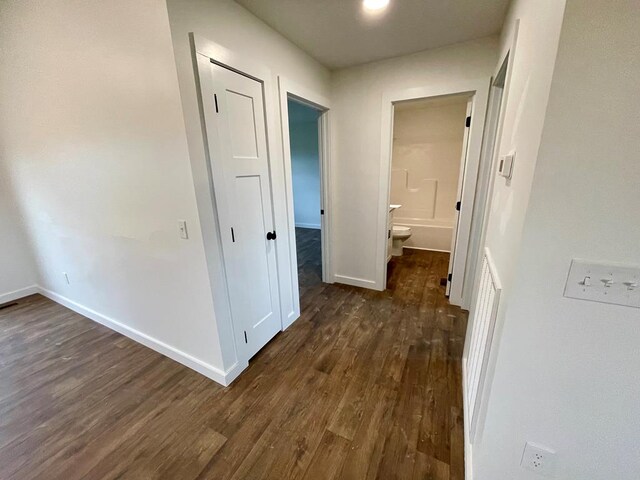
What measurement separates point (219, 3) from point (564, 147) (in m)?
1.77

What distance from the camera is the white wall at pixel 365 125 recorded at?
2.08 meters

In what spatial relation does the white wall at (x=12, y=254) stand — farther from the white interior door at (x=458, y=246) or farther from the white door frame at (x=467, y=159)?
the white interior door at (x=458, y=246)

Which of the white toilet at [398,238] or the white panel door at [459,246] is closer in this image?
the white panel door at [459,246]

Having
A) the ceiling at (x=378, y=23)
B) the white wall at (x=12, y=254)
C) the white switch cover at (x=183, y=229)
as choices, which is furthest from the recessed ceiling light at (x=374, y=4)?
the white wall at (x=12, y=254)

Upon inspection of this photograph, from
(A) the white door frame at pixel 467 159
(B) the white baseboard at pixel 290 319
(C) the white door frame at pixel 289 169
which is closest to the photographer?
(C) the white door frame at pixel 289 169

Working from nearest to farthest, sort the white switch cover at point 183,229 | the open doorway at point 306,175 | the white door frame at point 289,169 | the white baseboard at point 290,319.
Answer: the white switch cover at point 183,229, the white door frame at point 289,169, the white baseboard at point 290,319, the open doorway at point 306,175

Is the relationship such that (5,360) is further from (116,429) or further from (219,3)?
(219,3)

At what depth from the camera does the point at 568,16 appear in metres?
0.60

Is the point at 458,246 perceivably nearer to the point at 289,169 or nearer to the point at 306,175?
the point at 289,169

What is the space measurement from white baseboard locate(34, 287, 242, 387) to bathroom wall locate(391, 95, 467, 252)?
142 inches

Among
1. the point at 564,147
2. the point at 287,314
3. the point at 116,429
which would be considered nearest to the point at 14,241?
the point at 116,429

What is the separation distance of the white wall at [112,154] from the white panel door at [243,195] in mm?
172

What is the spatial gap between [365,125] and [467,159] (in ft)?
3.31

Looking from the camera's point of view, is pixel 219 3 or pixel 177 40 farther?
pixel 219 3
